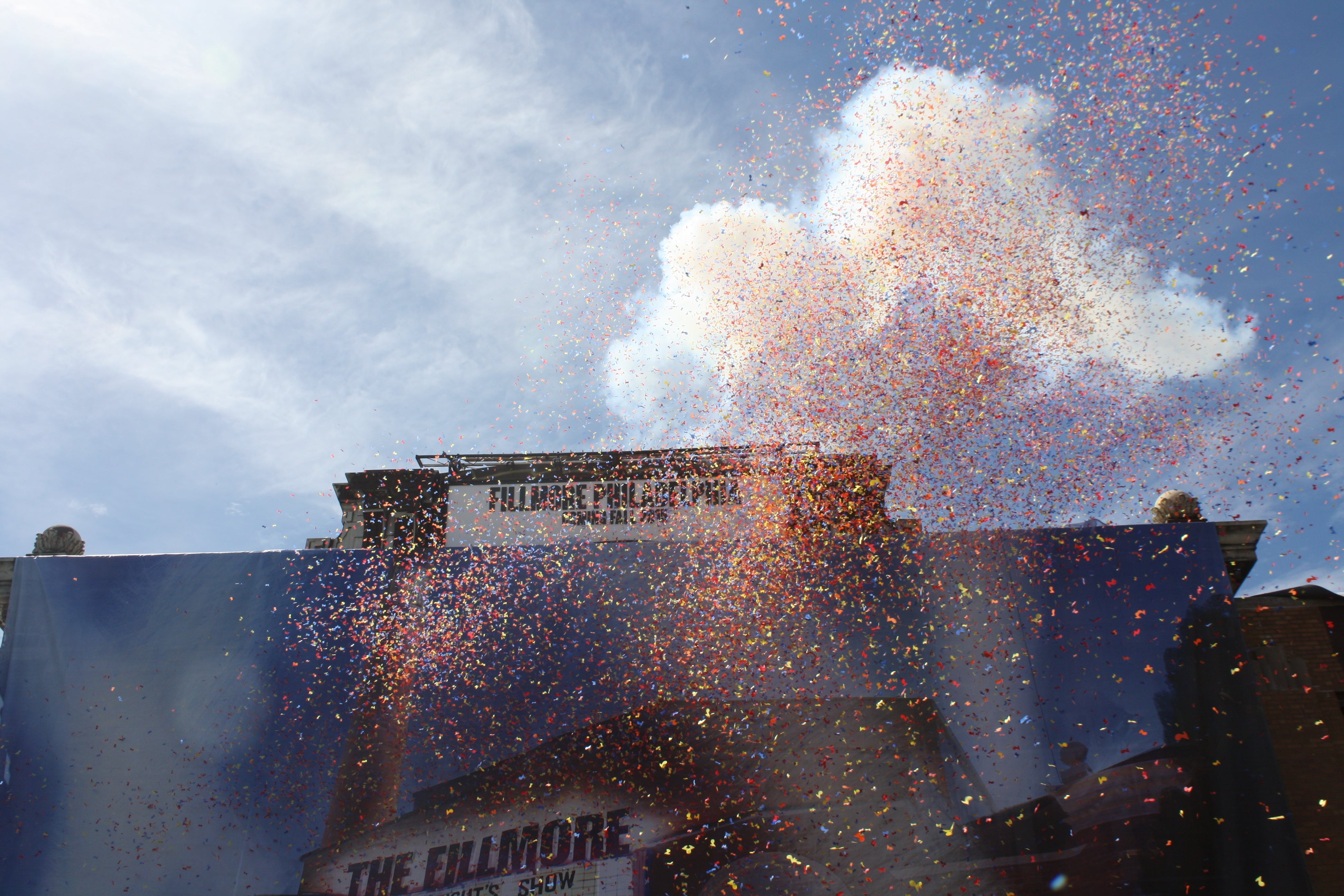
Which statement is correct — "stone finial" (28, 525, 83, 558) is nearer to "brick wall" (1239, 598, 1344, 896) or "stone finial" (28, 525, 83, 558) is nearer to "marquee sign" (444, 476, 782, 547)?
"marquee sign" (444, 476, 782, 547)

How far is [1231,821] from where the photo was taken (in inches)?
253

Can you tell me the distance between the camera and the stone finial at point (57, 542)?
340 inches

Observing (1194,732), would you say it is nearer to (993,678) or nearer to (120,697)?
(993,678)

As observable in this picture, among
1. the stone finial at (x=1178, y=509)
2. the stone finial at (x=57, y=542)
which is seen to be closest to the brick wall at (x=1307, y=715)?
the stone finial at (x=1178, y=509)

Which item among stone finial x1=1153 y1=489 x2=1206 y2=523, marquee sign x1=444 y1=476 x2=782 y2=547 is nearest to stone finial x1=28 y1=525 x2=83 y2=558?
marquee sign x1=444 y1=476 x2=782 y2=547

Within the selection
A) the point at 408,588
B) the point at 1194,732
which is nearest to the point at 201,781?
the point at 408,588

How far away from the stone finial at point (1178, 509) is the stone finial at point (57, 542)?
12.1m

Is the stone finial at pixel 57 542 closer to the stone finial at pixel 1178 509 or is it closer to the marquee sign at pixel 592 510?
the marquee sign at pixel 592 510

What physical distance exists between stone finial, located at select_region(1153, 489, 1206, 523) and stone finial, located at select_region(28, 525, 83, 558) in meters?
12.1

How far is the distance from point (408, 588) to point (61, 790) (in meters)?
3.66

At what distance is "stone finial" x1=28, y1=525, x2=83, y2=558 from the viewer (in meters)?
8.63

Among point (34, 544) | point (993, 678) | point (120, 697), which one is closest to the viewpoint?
point (993, 678)

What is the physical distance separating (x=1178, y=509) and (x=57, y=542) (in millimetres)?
12484

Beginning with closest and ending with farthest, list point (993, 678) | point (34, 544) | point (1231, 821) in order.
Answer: point (1231, 821) < point (993, 678) < point (34, 544)
